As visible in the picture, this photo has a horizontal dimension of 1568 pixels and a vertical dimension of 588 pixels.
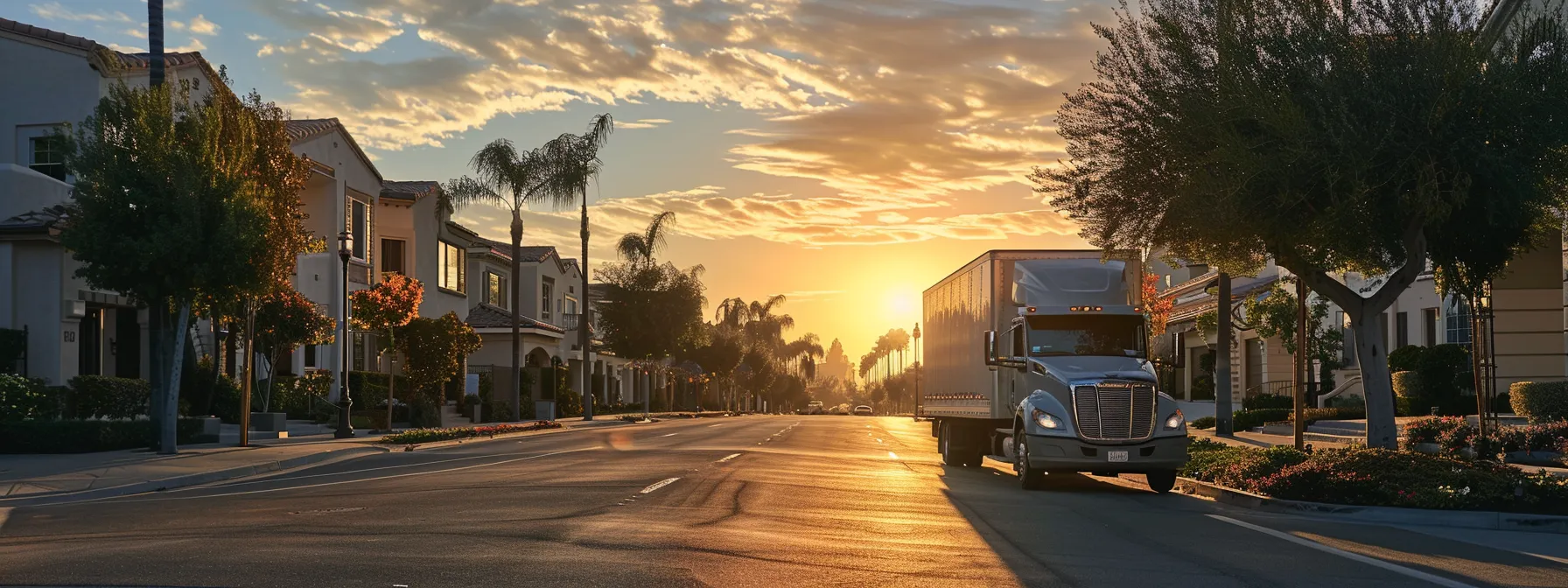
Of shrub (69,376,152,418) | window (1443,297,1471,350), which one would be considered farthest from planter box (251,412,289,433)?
window (1443,297,1471,350)

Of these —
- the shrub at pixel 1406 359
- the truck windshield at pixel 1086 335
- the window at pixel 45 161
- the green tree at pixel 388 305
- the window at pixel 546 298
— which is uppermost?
the window at pixel 45 161

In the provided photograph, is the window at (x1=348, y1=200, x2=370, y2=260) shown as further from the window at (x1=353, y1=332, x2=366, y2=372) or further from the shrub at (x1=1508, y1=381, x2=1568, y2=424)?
the shrub at (x1=1508, y1=381, x2=1568, y2=424)

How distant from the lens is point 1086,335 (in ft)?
66.2

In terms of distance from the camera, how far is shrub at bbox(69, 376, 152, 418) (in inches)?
1156

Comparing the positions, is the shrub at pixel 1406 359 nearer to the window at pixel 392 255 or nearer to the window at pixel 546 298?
the window at pixel 392 255

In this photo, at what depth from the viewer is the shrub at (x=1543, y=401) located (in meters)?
25.0

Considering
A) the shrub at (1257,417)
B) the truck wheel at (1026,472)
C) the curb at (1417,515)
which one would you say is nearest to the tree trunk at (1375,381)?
the curb at (1417,515)

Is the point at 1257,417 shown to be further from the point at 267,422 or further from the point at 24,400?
the point at 24,400

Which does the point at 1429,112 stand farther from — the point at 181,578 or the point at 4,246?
the point at 4,246

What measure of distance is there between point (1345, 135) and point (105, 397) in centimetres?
2570

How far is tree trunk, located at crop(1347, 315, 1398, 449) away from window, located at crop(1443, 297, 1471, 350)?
15.9 m

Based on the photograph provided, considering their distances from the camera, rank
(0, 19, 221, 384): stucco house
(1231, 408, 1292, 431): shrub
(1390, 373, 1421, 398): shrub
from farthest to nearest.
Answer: (1231, 408, 1292, 431): shrub < (1390, 373, 1421, 398): shrub < (0, 19, 221, 384): stucco house

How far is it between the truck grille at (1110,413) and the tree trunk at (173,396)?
634 inches

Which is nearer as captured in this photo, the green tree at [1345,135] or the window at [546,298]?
the green tree at [1345,135]
